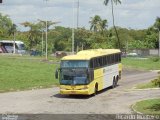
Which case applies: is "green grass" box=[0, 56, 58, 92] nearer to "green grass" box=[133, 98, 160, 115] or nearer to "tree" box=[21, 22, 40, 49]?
"green grass" box=[133, 98, 160, 115]

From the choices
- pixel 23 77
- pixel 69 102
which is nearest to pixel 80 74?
pixel 69 102

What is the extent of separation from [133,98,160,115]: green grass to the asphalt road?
1.96 feet

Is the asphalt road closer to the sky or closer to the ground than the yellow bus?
closer to the ground

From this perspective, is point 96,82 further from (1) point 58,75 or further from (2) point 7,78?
(2) point 7,78

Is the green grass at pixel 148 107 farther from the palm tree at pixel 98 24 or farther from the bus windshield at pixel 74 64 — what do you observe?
the palm tree at pixel 98 24

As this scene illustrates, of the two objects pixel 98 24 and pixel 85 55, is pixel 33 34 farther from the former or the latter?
pixel 85 55

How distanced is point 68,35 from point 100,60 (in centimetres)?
10734

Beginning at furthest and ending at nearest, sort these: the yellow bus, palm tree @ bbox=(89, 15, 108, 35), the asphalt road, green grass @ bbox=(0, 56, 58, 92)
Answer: palm tree @ bbox=(89, 15, 108, 35)
green grass @ bbox=(0, 56, 58, 92)
the yellow bus
the asphalt road

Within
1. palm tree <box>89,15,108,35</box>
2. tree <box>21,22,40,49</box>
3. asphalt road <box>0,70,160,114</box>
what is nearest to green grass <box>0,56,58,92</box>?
asphalt road <box>0,70,160,114</box>

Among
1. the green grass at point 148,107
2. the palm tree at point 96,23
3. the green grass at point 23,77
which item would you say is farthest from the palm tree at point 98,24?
the green grass at point 148,107

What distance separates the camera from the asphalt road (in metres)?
27.7

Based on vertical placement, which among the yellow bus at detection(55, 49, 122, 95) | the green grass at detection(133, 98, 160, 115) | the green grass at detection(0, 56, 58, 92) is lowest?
the green grass at detection(0, 56, 58, 92)

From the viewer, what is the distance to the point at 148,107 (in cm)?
2723

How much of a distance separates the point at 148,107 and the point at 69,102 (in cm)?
690
